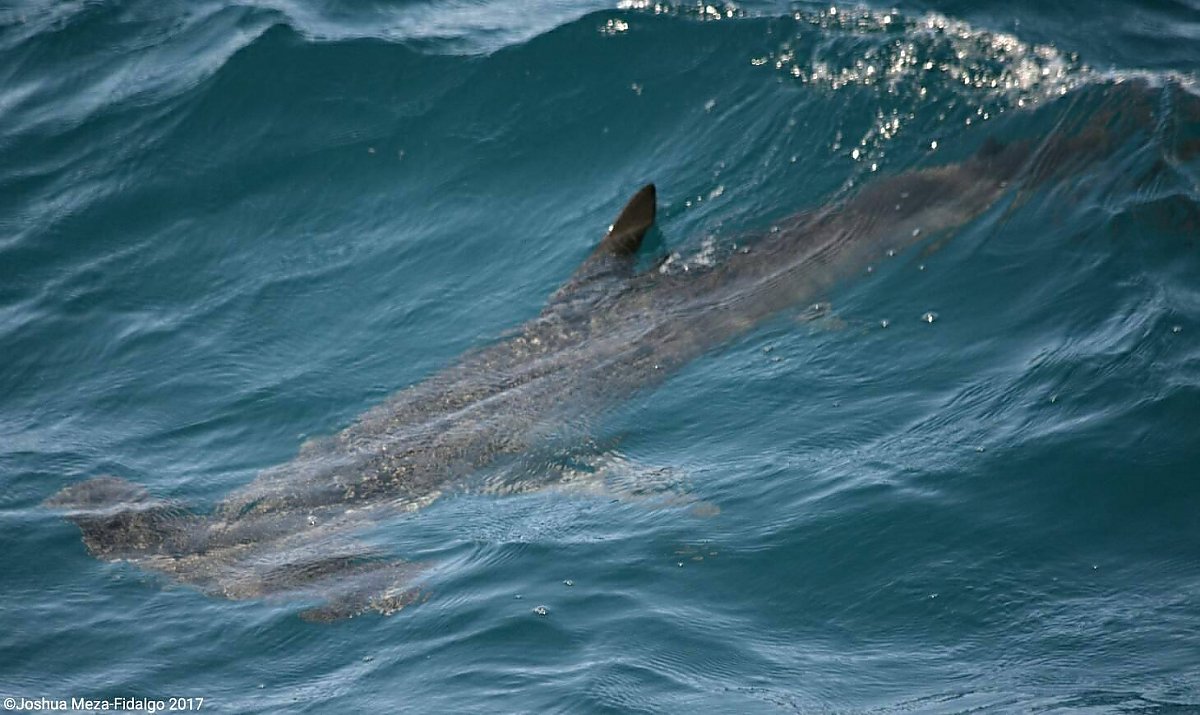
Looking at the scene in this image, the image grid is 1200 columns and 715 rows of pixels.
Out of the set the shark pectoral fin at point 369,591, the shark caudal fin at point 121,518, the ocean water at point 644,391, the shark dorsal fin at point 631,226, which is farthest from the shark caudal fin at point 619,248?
the shark caudal fin at point 121,518

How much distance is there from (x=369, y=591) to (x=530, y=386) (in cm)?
199

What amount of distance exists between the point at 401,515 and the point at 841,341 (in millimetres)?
3126

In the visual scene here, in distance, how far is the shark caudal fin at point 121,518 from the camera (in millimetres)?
7066

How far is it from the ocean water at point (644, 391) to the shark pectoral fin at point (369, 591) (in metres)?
0.14

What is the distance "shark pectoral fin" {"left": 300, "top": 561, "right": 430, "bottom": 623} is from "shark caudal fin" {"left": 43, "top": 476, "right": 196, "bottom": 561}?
113 centimetres

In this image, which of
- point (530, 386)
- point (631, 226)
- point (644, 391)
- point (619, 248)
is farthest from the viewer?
point (619, 248)

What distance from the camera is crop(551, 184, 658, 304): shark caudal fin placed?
8.59 metres

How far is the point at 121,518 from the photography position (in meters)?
7.27

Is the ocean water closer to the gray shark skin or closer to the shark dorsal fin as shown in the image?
the gray shark skin

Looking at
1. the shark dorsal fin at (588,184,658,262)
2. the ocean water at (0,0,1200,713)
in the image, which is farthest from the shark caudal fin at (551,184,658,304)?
the ocean water at (0,0,1200,713)

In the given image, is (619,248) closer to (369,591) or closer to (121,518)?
(369,591)

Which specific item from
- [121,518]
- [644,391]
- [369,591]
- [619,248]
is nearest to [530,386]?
[644,391]

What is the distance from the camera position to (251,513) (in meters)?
7.27

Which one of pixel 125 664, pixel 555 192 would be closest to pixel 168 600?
pixel 125 664
